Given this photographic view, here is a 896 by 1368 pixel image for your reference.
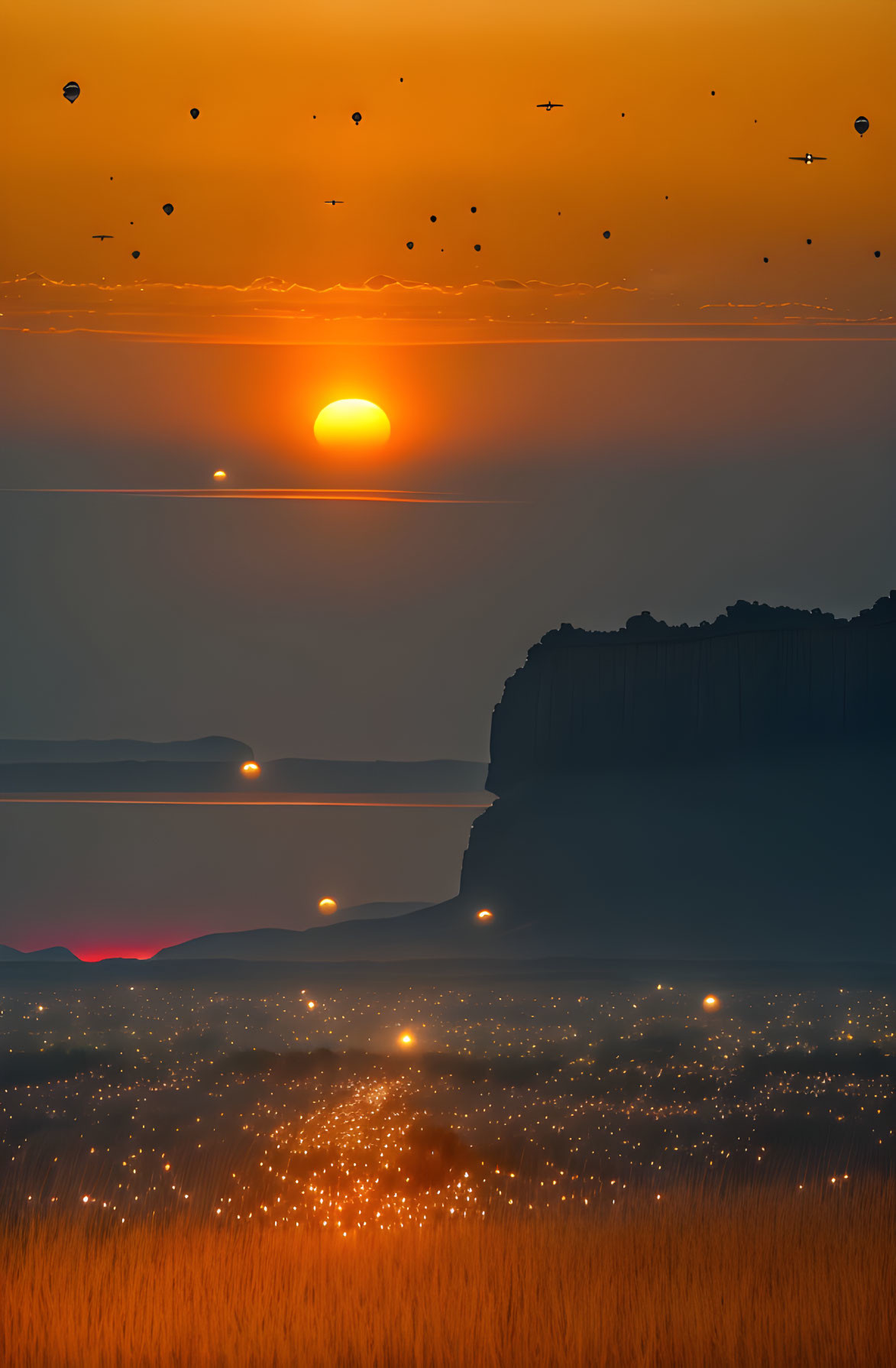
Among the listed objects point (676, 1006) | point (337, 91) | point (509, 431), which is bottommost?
point (676, 1006)

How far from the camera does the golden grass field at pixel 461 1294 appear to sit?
6.96 feet

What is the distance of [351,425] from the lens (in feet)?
7.84

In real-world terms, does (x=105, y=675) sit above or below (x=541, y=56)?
below

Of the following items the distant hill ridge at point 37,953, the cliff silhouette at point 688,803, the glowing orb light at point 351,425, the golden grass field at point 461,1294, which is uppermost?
the glowing orb light at point 351,425

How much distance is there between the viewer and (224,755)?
2.34 m

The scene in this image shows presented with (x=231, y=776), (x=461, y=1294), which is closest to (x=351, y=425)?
(x=231, y=776)

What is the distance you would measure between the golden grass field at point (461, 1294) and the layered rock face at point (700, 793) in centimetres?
60

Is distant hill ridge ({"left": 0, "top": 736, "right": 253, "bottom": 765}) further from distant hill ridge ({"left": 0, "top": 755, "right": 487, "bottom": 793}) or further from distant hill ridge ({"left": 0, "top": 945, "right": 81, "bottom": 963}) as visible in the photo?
distant hill ridge ({"left": 0, "top": 945, "right": 81, "bottom": 963})

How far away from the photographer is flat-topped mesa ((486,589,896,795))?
2.37 metres

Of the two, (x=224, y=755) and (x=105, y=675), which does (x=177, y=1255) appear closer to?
(x=224, y=755)

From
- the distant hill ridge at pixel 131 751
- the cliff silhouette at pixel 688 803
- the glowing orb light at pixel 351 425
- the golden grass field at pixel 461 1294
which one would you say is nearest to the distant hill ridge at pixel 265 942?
the cliff silhouette at pixel 688 803

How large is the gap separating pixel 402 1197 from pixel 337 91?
Answer: 2.44 m

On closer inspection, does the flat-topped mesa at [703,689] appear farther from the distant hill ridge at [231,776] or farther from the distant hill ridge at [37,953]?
the distant hill ridge at [37,953]

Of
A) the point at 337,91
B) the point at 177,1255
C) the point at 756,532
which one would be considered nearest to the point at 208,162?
the point at 337,91
